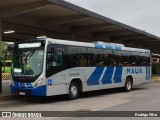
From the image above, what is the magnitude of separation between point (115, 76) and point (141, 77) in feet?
12.5

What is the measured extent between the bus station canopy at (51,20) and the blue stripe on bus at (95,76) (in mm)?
3827

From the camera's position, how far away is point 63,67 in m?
15.9

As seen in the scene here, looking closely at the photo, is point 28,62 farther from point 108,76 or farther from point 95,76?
point 108,76

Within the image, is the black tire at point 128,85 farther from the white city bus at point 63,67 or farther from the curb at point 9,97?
the curb at point 9,97

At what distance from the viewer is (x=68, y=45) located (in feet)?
54.1

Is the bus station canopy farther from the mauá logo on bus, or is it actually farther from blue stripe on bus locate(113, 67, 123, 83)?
the mauá logo on bus

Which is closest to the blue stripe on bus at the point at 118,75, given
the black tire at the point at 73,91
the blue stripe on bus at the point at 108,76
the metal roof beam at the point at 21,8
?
the blue stripe on bus at the point at 108,76

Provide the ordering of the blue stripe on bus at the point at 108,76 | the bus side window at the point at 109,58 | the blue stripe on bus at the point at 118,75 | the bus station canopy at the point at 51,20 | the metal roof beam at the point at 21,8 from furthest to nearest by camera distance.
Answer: the blue stripe on bus at the point at 118,75 → the bus side window at the point at 109,58 → the blue stripe on bus at the point at 108,76 → the bus station canopy at the point at 51,20 → the metal roof beam at the point at 21,8

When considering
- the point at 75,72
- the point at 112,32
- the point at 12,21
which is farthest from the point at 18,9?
the point at 112,32

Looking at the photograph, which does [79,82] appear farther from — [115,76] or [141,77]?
[141,77]

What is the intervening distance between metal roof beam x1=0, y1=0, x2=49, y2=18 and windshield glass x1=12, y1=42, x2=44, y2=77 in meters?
3.22

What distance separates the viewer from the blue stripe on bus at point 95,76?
58.8 feet

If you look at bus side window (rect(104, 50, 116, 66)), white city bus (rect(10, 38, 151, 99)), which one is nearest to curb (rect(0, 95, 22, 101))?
white city bus (rect(10, 38, 151, 99))

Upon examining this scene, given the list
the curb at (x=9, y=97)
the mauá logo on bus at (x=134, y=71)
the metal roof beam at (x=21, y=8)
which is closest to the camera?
the curb at (x=9, y=97)
